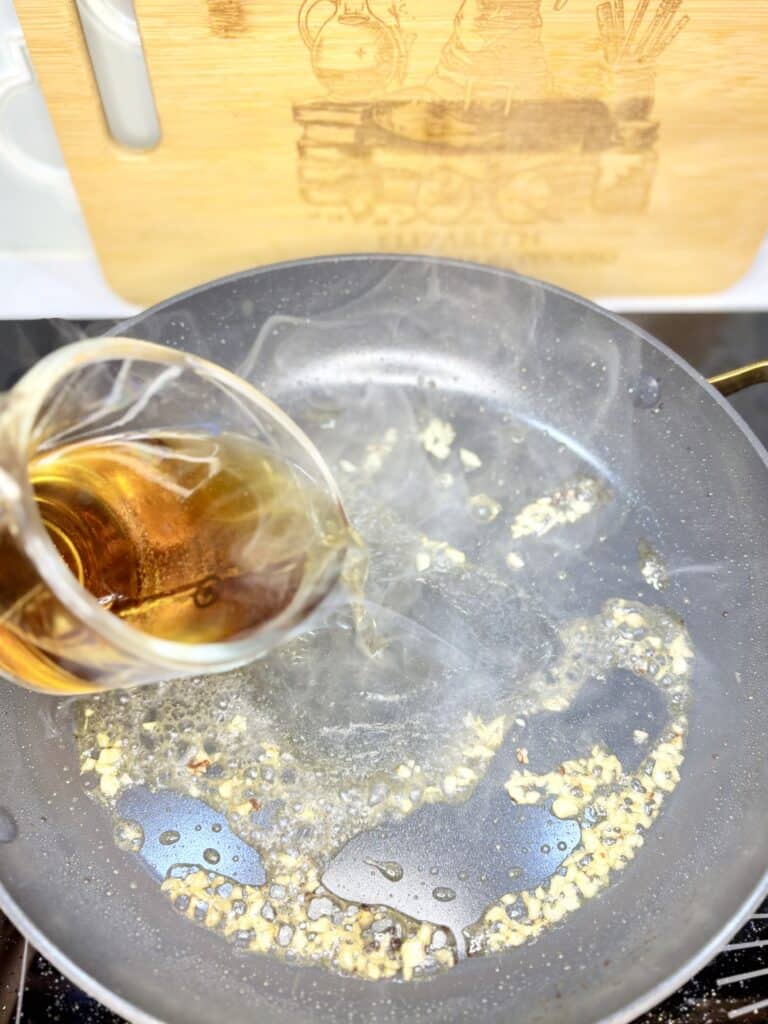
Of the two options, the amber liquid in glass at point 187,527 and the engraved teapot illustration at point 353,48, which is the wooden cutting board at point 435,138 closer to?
the engraved teapot illustration at point 353,48

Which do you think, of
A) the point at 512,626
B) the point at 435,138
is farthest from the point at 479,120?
the point at 512,626

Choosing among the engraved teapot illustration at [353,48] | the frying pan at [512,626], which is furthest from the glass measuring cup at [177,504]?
the engraved teapot illustration at [353,48]

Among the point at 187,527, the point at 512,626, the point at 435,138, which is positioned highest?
the point at 435,138

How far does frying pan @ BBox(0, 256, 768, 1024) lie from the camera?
57 cm

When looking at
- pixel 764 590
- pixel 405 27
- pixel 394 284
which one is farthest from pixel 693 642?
pixel 405 27

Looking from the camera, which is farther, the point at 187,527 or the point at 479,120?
the point at 479,120

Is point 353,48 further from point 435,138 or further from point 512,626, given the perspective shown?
point 512,626

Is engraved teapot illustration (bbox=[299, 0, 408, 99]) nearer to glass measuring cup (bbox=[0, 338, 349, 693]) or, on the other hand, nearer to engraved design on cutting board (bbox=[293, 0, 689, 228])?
engraved design on cutting board (bbox=[293, 0, 689, 228])

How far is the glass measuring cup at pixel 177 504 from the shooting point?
515mm

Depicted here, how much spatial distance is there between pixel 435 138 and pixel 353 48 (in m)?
0.10

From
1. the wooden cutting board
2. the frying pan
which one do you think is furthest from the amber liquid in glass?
the wooden cutting board

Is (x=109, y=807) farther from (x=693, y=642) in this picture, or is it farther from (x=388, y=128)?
(x=388, y=128)

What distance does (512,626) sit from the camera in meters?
0.72

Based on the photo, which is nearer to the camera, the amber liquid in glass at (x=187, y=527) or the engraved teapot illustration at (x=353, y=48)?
the amber liquid in glass at (x=187, y=527)
